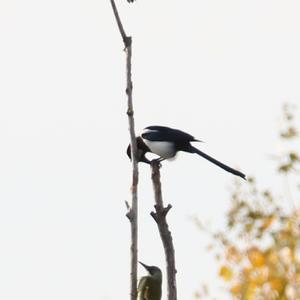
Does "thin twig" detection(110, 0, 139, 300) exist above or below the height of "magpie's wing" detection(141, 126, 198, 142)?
below

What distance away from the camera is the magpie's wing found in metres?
10.9

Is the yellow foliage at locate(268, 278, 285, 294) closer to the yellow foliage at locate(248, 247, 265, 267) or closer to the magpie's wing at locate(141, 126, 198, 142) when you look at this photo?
the yellow foliage at locate(248, 247, 265, 267)

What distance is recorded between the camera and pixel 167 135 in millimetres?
10992

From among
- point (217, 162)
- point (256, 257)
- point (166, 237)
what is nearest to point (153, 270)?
point (166, 237)

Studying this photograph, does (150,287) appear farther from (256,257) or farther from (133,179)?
(256,257)

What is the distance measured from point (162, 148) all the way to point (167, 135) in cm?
27

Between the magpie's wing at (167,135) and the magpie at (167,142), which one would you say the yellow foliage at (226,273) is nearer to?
the magpie at (167,142)

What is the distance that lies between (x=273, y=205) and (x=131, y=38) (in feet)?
9.14

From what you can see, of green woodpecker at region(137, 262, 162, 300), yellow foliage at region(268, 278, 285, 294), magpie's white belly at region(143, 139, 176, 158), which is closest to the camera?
yellow foliage at region(268, 278, 285, 294)

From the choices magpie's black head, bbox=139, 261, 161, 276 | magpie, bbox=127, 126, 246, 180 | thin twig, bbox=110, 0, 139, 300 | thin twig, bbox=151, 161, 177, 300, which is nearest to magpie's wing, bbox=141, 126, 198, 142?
magpie, bbox=127, 126, 246, 180

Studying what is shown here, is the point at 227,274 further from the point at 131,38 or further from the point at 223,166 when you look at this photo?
the point at 223,166

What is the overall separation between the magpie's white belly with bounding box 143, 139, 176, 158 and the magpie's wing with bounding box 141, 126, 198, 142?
0.25 ft

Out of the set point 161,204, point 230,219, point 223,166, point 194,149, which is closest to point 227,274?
point 230,219

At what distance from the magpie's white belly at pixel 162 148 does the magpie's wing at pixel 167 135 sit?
0.25ft
